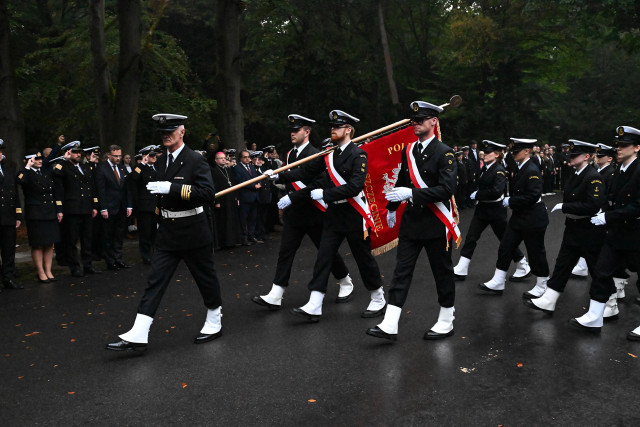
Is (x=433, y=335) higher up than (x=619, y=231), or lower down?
lower down

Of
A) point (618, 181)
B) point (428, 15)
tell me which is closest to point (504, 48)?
point (428, 15)

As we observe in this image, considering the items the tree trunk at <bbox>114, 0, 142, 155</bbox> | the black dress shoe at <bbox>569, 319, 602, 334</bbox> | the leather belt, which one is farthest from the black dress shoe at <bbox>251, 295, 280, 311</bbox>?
the tree trunk at <bbox>114, 0, 142, 155</bbox>

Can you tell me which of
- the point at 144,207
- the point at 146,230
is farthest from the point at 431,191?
the point at 146,230

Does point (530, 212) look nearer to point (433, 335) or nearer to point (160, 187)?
point (433, 335)

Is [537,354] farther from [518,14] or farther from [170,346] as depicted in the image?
[518,14]

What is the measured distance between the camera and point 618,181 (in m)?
6.77

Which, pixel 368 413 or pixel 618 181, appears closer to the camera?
pixel 368 413

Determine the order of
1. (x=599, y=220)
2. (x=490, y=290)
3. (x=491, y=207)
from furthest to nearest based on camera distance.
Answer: (x=491, y=207) < (x=490, y=290) < (x=599, y=220)

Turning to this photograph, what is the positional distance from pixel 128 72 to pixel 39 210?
6394 millimetres

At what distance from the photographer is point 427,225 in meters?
6.39

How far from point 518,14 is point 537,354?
2709 cm

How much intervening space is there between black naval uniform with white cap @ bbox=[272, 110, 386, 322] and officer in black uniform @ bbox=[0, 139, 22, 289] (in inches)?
195

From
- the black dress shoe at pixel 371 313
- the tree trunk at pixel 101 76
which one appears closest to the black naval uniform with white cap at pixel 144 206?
the tree trunk at pixel 101 76

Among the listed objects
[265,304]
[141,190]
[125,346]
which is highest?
[141,190]
